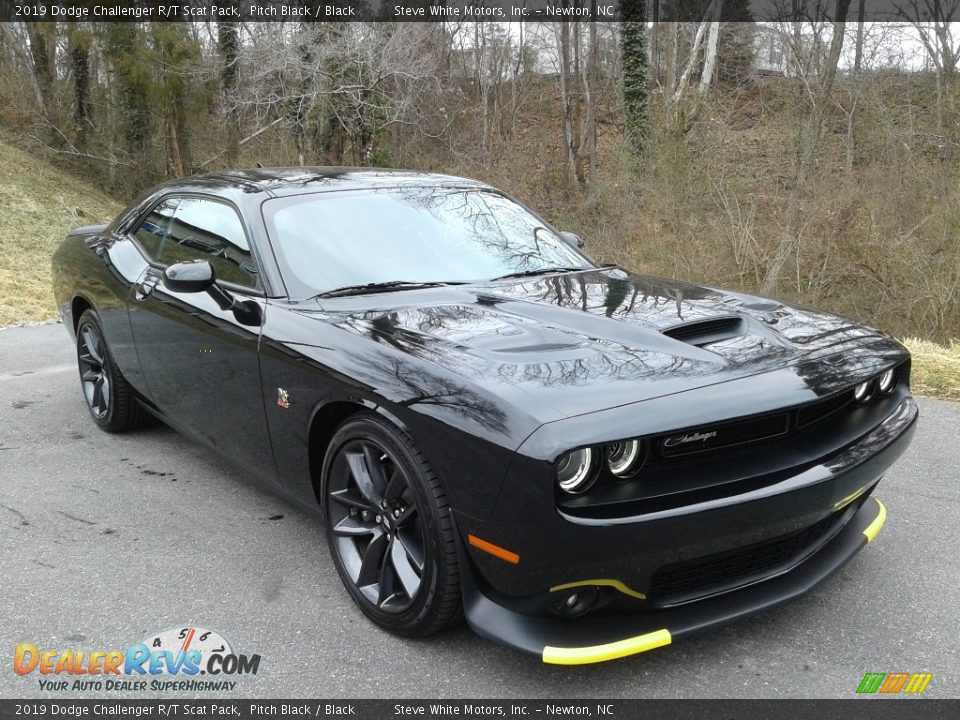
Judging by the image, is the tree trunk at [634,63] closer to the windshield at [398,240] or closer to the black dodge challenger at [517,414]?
the windshield at [398,240]

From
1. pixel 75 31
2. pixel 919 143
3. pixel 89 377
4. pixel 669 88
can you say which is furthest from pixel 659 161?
pixel 75 31

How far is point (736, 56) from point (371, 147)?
9905 millimetres

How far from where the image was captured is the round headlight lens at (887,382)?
285 centimetres

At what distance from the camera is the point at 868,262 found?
33.1 ft

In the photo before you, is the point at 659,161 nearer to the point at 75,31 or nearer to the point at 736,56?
the point at 736,56

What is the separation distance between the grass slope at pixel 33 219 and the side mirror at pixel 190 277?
6931mm

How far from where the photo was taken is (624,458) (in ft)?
7.14

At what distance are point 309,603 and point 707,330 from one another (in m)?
1.66

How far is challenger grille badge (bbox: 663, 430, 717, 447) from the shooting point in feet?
7.26

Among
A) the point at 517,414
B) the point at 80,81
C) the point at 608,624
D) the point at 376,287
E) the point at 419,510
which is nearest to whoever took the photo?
the point at 517,414

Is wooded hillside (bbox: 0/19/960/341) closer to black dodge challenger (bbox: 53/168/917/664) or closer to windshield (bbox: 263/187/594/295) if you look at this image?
windshield (bbox: 263/187/594/295)

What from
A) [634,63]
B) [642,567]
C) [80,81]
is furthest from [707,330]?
[80,81]

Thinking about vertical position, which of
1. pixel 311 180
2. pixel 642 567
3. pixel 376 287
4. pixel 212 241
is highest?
pixel 311 180

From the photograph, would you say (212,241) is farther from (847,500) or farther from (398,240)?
(847,500)
